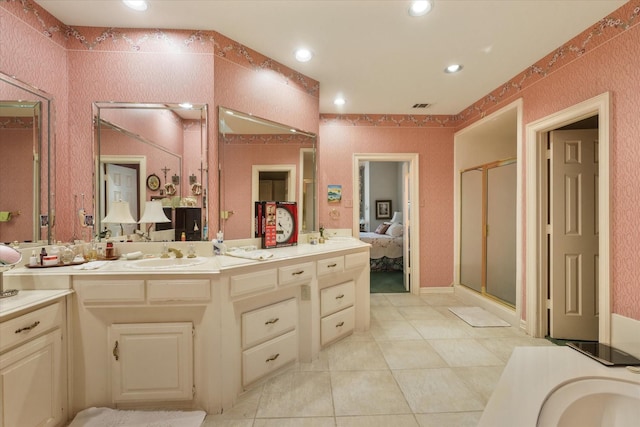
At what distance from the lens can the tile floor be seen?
1.57 m

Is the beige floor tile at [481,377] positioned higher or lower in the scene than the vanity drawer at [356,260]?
lower

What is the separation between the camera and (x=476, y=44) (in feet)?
7.35

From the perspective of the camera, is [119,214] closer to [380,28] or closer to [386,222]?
[380,28]

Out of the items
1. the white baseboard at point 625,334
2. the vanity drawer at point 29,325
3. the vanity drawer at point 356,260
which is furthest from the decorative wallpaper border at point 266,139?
the white baseboard at point 625,334

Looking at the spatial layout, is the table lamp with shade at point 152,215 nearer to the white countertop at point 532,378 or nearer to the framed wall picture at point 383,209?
the white countertop at point 532,378

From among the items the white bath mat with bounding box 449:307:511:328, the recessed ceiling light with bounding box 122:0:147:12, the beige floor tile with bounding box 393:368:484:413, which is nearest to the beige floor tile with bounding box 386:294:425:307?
the white bath mat with bounding box 449:307:511:328

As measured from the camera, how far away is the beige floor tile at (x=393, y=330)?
2574 millimetres

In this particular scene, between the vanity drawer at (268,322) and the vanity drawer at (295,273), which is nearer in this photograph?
the vanity drawer at (268,322)

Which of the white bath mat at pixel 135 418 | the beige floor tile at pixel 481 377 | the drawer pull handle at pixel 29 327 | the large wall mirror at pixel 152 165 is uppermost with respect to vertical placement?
the large wall mirror at pixel 152 165

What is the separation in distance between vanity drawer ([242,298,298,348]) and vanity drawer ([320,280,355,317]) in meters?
0.31

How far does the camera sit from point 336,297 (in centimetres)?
241

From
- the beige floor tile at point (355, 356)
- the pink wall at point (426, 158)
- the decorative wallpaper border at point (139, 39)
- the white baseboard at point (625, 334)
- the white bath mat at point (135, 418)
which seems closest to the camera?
the white bath mat at point (135, 418)

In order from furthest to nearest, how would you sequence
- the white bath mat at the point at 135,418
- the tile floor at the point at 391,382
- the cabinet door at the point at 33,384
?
the tile floor at the point at 391,382
the white bath mat at the point at 135,418
the cabinet door at the point at 33,384

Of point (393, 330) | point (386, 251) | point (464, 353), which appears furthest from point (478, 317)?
point (386, 251)
